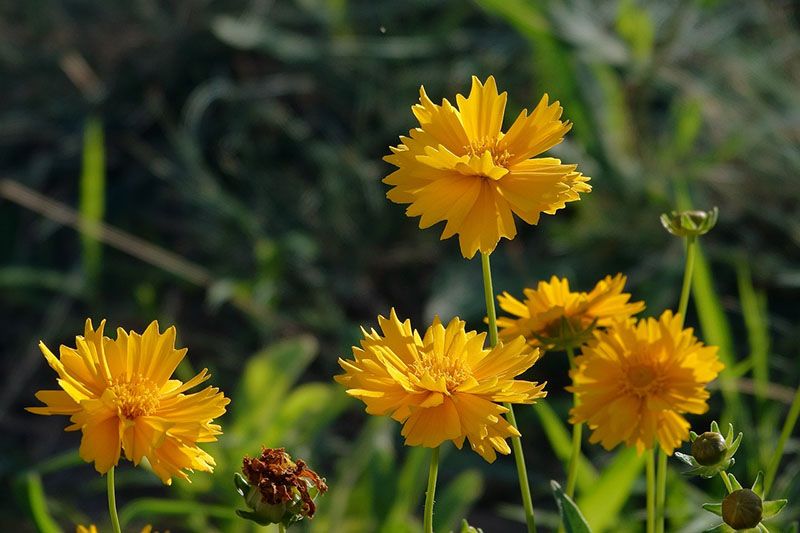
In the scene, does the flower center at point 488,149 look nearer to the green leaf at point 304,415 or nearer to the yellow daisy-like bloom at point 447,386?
the yellow daisy-like bloom at point 447,386

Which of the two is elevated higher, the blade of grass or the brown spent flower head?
the blade of grass

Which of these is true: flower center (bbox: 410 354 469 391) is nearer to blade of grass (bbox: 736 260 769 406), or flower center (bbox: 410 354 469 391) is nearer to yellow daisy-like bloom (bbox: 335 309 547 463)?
yellow daisy-like bloom (bbox: 335 309 547 463)

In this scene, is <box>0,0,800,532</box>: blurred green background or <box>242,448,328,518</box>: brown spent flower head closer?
<box>242,448,328,518</box>: brown spent flower head

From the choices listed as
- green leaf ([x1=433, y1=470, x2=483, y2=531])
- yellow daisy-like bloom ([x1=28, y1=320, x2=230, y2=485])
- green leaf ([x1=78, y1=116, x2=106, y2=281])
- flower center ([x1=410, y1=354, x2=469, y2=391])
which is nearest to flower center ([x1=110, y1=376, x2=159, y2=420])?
yellow daisy-like bloom ([x1=28, y1=320, x2=230, y2=485])

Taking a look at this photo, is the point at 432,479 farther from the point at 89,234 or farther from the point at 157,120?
the point at 157,120

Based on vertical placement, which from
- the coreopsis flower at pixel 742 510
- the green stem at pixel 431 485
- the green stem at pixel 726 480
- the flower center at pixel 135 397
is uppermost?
the flower center at pixel 135 397

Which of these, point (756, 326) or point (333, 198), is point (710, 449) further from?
point (333, 198)

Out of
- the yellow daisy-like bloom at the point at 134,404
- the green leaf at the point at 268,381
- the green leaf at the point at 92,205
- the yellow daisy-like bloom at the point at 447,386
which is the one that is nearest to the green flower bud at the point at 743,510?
the yellow daisy-like bloom at the point at 447,386
